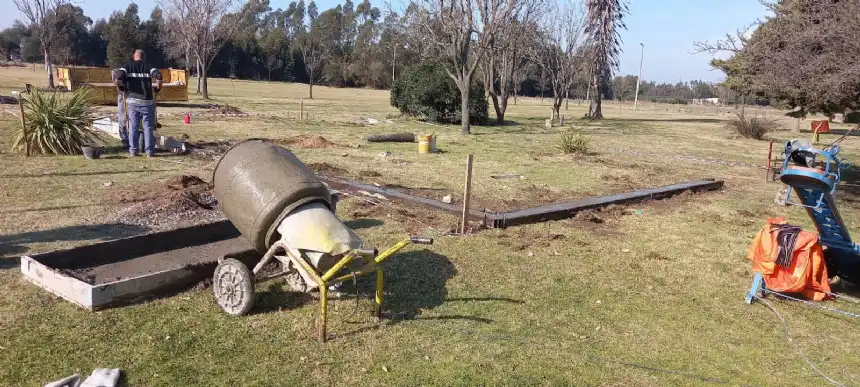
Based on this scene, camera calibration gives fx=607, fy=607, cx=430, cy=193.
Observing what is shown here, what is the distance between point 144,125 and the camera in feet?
38.5

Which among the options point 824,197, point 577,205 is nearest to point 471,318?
point 824,197

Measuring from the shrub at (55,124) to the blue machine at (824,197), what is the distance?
11949 millimetres

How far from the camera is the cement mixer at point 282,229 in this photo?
4652mm

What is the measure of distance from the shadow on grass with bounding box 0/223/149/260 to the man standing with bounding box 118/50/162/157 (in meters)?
→ 4.85

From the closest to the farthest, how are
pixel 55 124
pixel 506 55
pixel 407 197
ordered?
1. pixel 407 197
2. pixel 55 124
3. pixel 506 55

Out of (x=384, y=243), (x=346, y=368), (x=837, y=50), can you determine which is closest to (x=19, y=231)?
(x=384, y=243)

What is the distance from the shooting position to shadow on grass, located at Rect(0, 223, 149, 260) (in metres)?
6.14

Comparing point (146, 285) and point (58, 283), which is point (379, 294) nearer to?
point (146, 285)

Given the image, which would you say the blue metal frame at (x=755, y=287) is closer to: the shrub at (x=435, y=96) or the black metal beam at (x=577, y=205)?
the black metal beam at (x=577, y=205)

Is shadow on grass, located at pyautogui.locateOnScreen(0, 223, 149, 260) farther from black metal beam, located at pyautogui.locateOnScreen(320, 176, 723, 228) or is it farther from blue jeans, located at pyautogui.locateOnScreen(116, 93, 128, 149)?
blue jeans, located at pyautogui.locateOnScreen(116, 93, 128, 149)

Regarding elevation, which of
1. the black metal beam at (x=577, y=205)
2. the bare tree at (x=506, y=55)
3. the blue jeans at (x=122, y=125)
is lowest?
the black metal beam at (x=577, y=205)

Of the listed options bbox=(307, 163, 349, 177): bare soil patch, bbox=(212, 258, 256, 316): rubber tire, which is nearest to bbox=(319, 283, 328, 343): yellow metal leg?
bbox=(212, 258, 256, 316): rubber tire

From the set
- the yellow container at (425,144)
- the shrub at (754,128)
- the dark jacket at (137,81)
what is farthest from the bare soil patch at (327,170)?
the shrub at (754,128)

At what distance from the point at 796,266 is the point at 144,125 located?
11.0m
